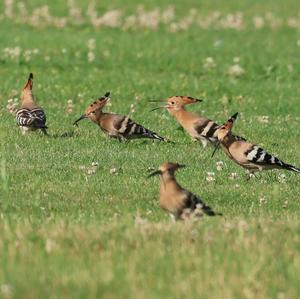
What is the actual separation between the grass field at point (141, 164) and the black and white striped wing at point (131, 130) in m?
0.21

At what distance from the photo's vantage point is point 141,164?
14.2m

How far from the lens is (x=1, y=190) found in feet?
39.2

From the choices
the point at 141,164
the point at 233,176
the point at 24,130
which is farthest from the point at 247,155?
the point at 24,130

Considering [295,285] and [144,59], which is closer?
[295,285]

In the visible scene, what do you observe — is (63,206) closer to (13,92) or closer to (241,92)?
(13,92)

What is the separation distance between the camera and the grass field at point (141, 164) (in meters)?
8.05

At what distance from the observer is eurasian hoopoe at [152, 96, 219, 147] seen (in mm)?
15695

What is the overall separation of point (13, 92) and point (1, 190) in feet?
28.0

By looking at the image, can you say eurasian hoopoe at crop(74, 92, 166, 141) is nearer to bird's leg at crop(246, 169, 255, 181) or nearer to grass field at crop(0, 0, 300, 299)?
grass field at crop(0, 0, 300, 299)

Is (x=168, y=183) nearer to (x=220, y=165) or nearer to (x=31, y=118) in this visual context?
(x=220, y=165)

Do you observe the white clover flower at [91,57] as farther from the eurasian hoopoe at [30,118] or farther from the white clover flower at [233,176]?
the white clover flower at [233,176]

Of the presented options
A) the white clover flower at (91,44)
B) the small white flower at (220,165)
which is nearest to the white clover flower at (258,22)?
the white clover flower at (91,44)

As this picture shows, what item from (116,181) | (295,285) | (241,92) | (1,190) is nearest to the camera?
(295,285)

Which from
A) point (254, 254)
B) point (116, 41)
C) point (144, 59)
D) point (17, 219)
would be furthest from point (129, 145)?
point (116, 41)
